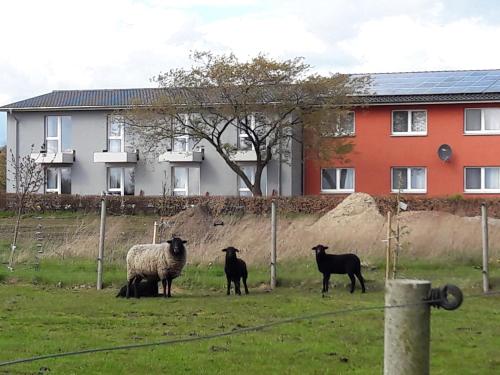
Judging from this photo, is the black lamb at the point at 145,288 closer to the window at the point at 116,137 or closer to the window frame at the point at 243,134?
the window frame at the point at 243,134

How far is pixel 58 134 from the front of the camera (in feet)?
165

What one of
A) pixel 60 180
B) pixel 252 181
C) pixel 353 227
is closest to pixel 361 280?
pixel 353 227

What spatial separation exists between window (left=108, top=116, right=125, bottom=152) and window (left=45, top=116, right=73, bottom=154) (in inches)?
92.1

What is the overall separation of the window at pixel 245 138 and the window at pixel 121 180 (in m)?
6.74

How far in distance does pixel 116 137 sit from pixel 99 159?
165 cm

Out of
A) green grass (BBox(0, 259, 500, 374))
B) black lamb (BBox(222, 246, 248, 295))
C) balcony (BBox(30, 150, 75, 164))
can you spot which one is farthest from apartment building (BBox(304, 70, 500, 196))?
black lamb (BBox(222, 246, 248, 295))

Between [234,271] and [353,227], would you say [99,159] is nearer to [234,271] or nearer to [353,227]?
[353,227]

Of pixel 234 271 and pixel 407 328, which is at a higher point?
pixel 407 328

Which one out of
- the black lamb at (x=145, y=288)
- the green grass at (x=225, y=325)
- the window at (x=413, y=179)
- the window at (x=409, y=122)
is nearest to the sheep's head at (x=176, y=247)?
the black lamb at (x=145, y=288)

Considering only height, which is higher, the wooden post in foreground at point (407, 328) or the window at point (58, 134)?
the window at point (58, 134)

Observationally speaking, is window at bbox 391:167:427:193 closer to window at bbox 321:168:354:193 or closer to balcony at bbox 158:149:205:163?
window at bbox 321:168:354:193

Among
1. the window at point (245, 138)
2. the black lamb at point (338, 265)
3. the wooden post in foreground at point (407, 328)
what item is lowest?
the black lamb at point (338, 265)

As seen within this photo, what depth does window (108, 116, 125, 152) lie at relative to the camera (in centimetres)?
4944

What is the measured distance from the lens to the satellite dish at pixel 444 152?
45219 millimetres
